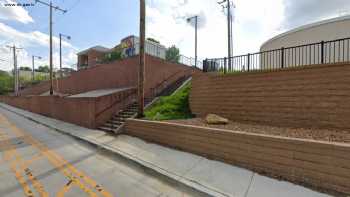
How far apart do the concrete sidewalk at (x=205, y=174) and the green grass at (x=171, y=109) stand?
2.25m

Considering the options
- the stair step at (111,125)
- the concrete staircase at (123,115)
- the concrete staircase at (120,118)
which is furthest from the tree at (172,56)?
the stair step at (111,125)

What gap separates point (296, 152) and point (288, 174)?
525mm

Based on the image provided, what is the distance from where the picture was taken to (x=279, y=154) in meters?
4.23

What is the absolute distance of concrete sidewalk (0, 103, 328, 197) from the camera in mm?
3652

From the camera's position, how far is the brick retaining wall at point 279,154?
3.54 metres

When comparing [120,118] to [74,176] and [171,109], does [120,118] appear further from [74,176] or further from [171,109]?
[74,176]

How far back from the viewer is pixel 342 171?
3.47m

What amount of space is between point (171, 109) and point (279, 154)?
20.3 feet

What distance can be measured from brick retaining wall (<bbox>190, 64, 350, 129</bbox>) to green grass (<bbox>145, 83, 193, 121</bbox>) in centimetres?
152

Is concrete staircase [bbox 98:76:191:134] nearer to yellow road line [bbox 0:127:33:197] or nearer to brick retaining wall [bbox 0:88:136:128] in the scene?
brick retaining wall [bbox 0:88:136:128]

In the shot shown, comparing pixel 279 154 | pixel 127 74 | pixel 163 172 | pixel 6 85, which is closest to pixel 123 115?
pixel 127 74

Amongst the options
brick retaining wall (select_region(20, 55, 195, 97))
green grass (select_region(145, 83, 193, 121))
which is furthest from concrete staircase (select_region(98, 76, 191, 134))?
brick retaining wall (select_region(20, 55, 195, 97))

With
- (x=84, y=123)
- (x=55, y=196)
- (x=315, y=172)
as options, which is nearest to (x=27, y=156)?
(x=55, y=196)

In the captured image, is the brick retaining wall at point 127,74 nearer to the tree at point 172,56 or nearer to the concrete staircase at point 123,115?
the concrete staircase at point 123,115
